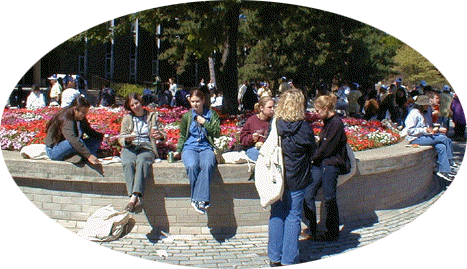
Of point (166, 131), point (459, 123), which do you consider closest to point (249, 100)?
point (459, 123)

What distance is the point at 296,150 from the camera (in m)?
5.47

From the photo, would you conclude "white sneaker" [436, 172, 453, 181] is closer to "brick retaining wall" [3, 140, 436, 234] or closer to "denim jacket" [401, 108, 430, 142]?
"denim jacket" [401, 108, 430, 142]

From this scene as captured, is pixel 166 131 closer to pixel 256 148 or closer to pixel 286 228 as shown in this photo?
pixel 256 148

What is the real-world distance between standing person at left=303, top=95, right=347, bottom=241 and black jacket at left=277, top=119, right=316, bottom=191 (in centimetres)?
88

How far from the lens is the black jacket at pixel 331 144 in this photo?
20.7ft

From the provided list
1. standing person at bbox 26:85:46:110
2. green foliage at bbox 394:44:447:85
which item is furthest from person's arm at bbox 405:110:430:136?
standing person at bbox 26:85:46:110

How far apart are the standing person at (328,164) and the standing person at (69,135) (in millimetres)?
2917

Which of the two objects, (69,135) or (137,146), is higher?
(69,135)

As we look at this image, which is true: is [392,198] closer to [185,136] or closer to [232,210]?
[232,210]

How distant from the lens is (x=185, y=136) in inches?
266

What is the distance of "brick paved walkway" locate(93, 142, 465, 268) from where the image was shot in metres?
5.92

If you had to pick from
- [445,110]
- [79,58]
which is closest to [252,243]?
[445,110]

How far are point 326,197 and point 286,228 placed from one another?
1.19 m

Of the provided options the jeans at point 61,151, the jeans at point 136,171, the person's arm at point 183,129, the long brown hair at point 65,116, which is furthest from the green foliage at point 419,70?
the jeans at point 61,151
